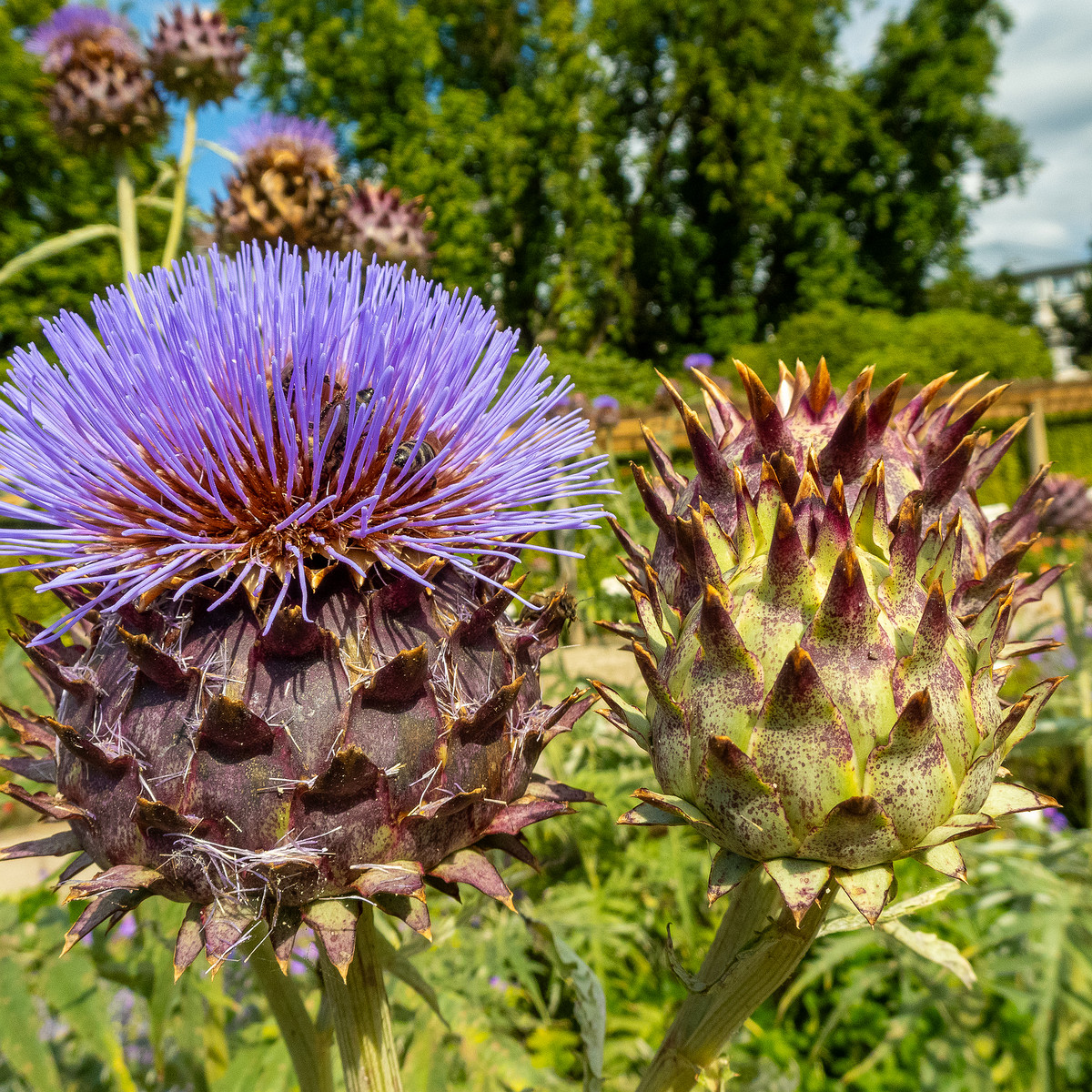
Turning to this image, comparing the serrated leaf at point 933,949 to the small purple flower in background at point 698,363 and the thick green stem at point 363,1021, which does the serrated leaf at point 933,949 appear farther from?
the small purple flower in background at point 698,363

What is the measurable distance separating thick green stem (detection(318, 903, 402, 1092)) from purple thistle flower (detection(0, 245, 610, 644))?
1.20 ft

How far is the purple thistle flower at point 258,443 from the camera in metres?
0.81

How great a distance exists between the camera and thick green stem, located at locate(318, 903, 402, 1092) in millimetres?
852

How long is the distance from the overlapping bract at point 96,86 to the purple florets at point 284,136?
1.02 feet

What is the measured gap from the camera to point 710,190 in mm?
16328

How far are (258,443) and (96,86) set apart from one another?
7.47 feet

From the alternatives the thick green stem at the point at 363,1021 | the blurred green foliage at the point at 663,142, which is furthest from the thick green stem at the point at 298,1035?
the blurred green foliage at the point at 663,142

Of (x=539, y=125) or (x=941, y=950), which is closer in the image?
(x=941, y=950)

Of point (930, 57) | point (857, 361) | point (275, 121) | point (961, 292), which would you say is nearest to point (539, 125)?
point (857, 361)

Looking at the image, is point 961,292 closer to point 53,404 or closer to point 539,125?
point 539,125

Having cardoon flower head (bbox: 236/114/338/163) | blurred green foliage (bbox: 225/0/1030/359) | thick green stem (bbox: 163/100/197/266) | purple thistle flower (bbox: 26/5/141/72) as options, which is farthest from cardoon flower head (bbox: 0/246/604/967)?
blurred green foliage (bbox: 225/0/1030/359)

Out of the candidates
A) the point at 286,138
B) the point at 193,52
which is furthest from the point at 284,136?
the point at 193,52

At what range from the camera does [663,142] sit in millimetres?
16328

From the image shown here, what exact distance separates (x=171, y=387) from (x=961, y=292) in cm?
2131
